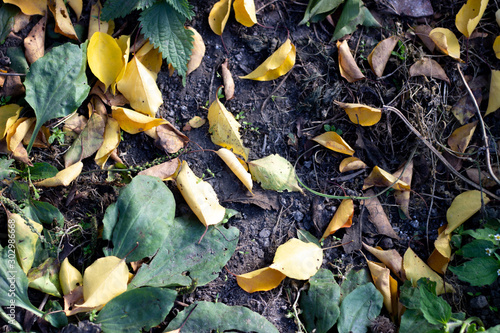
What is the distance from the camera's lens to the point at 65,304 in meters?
1.54

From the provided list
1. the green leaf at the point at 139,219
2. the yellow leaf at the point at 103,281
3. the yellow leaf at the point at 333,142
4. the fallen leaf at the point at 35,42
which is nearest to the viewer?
the yellow leaf at the point at 103,281

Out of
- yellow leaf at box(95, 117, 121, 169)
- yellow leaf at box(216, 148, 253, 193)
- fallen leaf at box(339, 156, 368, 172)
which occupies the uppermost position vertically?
yellow leaf at box(95, 117, 121, 169)

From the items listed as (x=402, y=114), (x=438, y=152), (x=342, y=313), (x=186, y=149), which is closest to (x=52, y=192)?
(x=186, y=149)

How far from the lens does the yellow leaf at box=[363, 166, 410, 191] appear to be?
73.2 inches

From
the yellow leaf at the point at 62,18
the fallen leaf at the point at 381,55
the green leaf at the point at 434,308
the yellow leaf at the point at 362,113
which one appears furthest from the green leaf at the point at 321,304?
the yellow leaf at the point at 62,18

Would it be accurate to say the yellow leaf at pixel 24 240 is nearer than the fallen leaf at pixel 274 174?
Yes

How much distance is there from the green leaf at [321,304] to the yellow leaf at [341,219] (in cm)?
21

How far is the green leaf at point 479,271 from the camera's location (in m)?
1.65

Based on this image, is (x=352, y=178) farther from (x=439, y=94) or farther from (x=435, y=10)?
(x=435, y=10)

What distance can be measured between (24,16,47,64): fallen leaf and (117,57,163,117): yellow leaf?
0.38 meters

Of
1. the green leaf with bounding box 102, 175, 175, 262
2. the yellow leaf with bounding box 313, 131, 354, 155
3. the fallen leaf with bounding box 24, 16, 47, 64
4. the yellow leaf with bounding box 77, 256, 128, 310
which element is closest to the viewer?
the yellow leaf with bounding box 77, 256, 128, 310

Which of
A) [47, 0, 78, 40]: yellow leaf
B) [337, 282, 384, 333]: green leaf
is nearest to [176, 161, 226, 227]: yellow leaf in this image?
[337, 282, 384, 333]: green leaf

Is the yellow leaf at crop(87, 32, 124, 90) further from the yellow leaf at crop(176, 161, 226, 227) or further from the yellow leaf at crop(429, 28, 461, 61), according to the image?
the yellow leaf at crop(429, 28, 461, 61)

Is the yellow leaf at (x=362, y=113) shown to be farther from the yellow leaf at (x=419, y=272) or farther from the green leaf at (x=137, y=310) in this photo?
the green leaf at (x=137, y=310)
